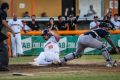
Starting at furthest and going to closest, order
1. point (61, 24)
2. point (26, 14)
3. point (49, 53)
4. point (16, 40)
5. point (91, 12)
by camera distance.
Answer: point (91, 12), point (26, 14), point (61, 24), point (16, 40), point (49, 53)

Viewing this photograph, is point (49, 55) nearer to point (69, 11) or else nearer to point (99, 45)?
point (99, 45)

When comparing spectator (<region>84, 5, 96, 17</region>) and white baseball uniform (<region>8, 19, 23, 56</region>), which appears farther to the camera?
spectator (<region>84, 5, 96, 17</region>)

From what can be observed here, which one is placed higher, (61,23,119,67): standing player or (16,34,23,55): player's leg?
(61,23,119,67): standing player

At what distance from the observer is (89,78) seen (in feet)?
50.9

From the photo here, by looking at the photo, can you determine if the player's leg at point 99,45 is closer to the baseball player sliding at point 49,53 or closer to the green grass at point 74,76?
the baseball player sliding at point 49,53

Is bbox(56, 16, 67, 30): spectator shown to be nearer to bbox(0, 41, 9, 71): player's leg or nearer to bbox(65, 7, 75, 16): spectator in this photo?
bbox(65, 7, 75, 16): spectator

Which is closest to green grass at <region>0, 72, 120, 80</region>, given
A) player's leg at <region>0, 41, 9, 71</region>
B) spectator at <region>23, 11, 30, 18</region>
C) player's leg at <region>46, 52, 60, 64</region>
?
player's leg at <region>0, 41, 9, 71</region>

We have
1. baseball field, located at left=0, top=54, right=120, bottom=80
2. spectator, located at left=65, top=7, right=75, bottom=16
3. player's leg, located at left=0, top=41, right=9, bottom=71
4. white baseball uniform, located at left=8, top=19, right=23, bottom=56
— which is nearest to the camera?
baseball field, located at left=0, top=54, right=120, bottom=80

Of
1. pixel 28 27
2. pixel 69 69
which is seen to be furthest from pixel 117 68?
pixel 28 27

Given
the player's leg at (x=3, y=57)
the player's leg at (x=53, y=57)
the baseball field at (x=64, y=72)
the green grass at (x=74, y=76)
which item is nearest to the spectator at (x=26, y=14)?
the baseball field at (x=64, y=72)

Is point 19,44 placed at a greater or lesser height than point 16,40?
lesser

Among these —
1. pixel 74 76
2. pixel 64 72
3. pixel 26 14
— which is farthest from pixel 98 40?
pixel 26 14

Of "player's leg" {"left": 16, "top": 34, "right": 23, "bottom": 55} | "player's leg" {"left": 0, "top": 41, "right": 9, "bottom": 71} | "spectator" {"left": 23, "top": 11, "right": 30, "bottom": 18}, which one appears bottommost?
"player's leg" {"left": 16, "top": 34, "right": 23, "bottom": 55}

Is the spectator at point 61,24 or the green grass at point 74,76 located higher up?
the spectator at point 61,24
